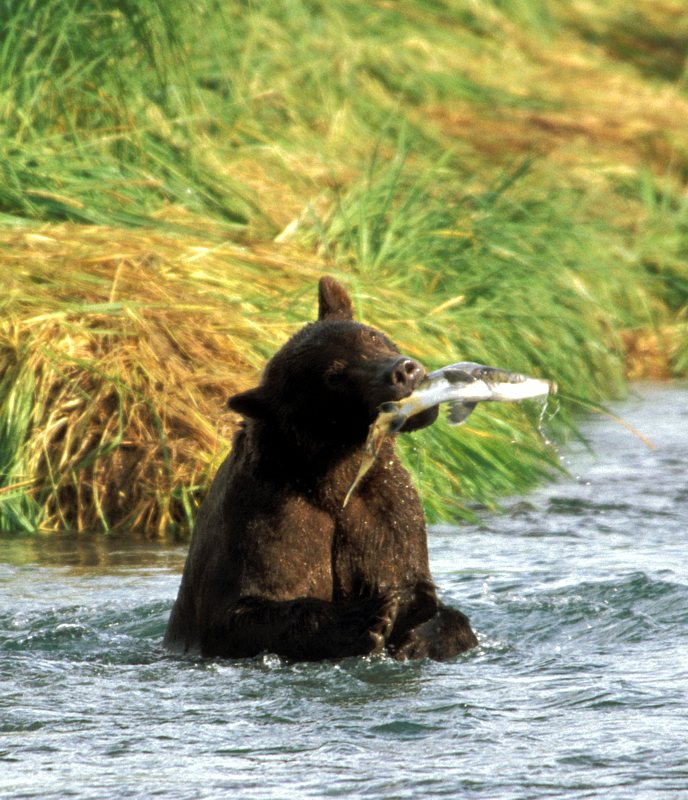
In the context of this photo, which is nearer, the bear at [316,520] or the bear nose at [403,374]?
the bear nose at [403,374]

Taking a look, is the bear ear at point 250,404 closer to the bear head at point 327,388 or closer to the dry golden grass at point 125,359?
the bear head at point 327,388

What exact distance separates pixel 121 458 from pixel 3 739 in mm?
3039

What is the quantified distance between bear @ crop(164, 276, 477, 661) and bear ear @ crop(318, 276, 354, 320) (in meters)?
0.19

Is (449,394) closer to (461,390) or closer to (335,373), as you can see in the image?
(461,390)

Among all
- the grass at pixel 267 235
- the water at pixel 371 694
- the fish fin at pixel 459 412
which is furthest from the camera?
the grass at pixel 267 235

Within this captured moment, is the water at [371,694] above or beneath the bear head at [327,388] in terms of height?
beneath

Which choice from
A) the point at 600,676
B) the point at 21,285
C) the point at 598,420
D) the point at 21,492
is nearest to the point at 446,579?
the point at 600,676

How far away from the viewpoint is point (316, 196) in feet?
32.2

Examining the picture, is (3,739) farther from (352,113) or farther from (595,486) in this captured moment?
(352,113)

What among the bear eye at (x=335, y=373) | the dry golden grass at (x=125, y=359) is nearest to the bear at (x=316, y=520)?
the bear eye at (x=335, y=373)

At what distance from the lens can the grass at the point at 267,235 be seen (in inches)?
290

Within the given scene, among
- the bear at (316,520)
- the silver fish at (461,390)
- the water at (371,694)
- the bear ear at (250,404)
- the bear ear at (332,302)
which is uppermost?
the bear ear at (332,302)

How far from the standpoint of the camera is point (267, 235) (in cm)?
930

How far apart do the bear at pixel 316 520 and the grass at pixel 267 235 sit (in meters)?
2.16
